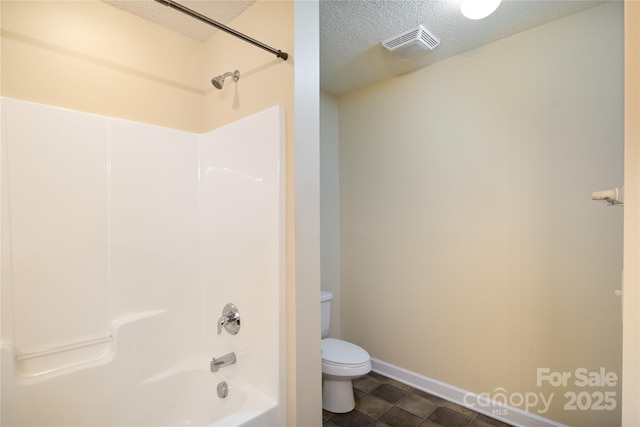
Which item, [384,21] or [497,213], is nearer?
[384,21]

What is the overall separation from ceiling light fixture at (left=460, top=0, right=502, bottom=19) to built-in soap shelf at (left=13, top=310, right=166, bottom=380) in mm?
2393

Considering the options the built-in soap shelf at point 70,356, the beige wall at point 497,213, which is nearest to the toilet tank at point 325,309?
the beige wall at point 497,213

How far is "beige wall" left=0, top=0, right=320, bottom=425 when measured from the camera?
1413 mm

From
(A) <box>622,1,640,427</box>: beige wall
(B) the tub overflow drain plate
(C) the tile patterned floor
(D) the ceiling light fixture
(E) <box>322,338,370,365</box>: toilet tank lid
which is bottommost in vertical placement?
(C) the tile patterned floor

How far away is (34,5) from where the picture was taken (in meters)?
1.48

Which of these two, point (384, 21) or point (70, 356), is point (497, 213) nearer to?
point (384, 21)

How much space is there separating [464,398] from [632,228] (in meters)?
1.93

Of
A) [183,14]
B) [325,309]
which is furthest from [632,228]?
[183,14]

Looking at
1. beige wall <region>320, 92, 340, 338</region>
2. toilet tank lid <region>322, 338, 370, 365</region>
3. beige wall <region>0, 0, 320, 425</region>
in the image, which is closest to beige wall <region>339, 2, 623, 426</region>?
beige wall <region>320, 92, 340, 338</region>

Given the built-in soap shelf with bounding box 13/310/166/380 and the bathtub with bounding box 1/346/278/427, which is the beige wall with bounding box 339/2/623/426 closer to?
the bathtub with bounding box 1/346/278/427

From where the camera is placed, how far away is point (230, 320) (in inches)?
65.4

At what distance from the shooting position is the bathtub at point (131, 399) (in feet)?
4.31

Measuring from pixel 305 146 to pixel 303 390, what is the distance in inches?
43.0

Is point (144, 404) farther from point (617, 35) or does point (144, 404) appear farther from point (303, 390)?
point (617, 35)
